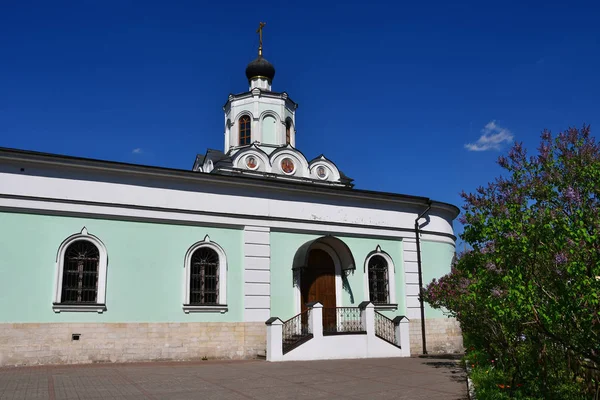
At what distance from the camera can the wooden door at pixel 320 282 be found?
631 inches

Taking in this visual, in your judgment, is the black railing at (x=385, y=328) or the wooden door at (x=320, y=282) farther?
the wooden door at (x=320, y=282)

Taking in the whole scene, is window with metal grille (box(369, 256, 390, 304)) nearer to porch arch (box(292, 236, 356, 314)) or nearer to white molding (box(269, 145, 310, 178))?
porch arch (box(292, 236, 356, 314))

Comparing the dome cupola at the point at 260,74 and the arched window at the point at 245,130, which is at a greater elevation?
the dome cupola at the point at 260,74

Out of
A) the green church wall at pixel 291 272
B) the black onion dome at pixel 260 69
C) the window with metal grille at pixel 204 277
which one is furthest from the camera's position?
the black onion dome at pixel 260 69

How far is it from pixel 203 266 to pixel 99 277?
8.90ft

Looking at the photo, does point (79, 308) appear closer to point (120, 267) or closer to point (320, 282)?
point (120, 267)

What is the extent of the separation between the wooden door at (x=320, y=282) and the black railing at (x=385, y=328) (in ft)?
4.30

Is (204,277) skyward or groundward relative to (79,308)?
skyward

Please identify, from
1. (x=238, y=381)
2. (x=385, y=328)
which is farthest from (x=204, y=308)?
(x=385, y=328)

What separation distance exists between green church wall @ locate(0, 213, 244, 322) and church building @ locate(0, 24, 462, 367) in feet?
Result: 0.09

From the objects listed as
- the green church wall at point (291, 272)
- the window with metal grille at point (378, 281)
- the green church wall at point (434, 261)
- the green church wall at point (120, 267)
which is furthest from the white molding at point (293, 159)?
the green church wall at point (120, 267)

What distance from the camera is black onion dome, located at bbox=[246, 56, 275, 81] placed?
77.7ft

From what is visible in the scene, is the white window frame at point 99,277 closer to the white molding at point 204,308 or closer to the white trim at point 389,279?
the white molding at point 204,308

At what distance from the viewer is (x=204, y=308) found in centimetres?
1416
